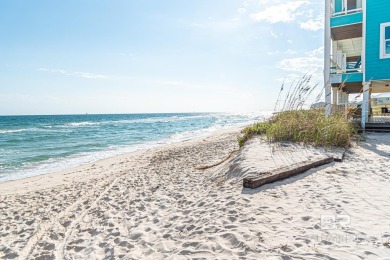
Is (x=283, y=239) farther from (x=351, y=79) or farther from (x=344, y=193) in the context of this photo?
(x=351, y=79)

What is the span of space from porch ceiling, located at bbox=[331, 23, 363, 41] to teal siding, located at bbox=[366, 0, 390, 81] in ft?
2.18

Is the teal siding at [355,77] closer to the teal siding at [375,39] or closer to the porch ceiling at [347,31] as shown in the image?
the teal siding at [375,39]

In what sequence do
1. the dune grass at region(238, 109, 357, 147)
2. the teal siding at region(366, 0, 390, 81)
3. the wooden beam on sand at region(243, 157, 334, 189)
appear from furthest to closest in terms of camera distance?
the teal siding at region(366, 0, 390, 81), the dune grass at region(238, 109, 357, 147), the wooden beam on sand at region(243, 157, 334, 189)

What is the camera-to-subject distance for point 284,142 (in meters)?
7.13

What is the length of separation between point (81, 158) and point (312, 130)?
10861 millimetres

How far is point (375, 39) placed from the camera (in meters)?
11.3

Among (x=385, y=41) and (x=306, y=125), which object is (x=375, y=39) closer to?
(x=385, y=41)

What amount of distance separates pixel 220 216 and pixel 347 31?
1307cm

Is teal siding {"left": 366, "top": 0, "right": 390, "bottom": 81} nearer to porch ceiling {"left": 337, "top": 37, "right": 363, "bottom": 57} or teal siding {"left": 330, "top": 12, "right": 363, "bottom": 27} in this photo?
teal siding {"left": 330, "top": 12, "right": 363, "bottom": 27}

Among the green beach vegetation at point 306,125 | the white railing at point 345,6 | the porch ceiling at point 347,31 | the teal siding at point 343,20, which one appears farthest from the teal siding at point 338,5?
the green beach vegetation at point 306,125

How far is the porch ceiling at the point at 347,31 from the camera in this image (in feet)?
39.8

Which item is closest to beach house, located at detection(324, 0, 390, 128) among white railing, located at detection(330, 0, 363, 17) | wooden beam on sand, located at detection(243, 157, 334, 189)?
white railing, located at detection(330, 0, 363, 17)

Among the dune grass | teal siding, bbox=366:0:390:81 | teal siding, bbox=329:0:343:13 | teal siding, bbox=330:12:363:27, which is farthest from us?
teal siding, bbox=329:0:343:13

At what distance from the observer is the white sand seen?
271 centimetres
